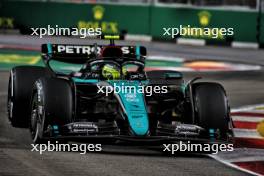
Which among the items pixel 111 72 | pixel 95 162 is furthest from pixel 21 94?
pixel 95 162

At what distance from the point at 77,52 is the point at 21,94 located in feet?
5.63

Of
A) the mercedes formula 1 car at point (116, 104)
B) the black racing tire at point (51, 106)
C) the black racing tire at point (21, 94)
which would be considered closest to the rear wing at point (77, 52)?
the mercedes formula 1 car at point (116, 104)

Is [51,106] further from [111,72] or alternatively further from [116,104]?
[111,72]

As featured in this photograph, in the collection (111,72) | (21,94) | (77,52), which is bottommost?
(21,94)

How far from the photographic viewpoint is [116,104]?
12.4 metres

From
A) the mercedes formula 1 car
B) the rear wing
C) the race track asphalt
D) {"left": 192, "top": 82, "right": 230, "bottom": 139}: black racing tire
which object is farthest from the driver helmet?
{"left": 192, "top": 82, "right": 230, "bottom": 139}: black racing tire

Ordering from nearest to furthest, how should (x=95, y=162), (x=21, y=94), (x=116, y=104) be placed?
1. (x=95, y=162)
2. (x=116, y=104)
3. (x=21, y=94)

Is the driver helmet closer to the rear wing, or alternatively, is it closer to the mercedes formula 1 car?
the mercedes formula 1 car

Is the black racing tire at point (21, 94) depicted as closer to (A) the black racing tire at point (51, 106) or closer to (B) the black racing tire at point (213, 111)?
(A) the black racing tire at point (51, 106)

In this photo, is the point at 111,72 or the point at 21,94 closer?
the point at 111,72

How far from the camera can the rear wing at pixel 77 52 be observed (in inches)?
565

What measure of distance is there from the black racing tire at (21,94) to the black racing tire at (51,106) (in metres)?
1.17

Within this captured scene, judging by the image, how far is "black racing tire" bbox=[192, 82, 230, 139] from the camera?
1198cm

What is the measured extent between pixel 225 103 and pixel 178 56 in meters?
16.9
